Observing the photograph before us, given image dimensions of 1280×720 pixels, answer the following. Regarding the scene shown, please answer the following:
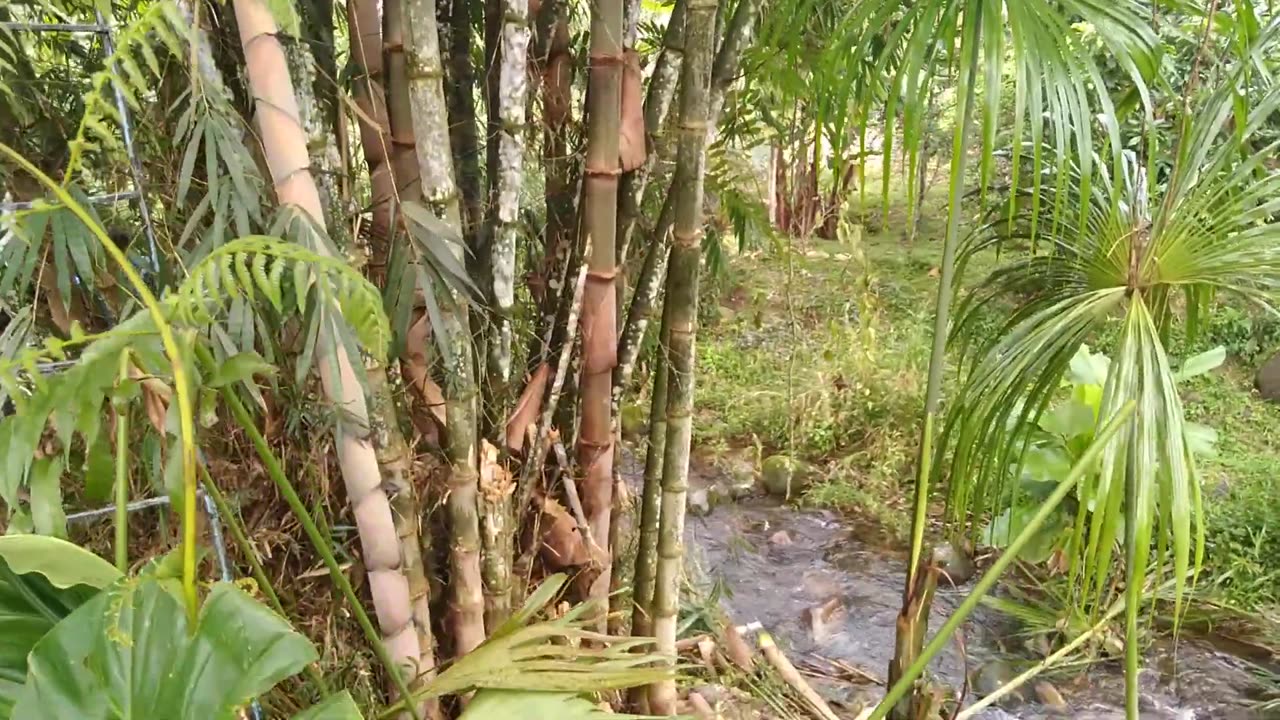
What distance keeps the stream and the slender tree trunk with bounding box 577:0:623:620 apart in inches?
30.5

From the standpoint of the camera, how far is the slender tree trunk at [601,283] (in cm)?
99

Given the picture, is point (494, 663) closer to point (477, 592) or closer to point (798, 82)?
point (477, 592)

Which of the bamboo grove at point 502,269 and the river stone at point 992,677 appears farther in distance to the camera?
the river stone at point 992,677

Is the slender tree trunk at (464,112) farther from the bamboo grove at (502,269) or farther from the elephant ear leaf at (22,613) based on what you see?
the elephant ear leaf at (22,613)

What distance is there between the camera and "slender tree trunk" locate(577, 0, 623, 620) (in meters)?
0.99

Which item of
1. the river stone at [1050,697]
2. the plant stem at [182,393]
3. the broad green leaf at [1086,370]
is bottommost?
the river stone at [1050,697]

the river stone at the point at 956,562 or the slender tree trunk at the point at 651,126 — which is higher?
the slender tree trunk at the point at 651,126

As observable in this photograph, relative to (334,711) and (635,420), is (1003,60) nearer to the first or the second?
(334,711)

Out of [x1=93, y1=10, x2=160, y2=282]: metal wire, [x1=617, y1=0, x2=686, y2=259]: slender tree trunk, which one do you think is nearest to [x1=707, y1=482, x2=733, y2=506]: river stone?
[x1=617, y1=0, x2=686, y2=259]: slender tree trunk

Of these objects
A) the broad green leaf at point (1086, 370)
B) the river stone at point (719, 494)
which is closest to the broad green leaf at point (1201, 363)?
the broad green leaf at point (1086, 370)

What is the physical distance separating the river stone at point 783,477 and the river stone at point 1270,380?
1.72 meters

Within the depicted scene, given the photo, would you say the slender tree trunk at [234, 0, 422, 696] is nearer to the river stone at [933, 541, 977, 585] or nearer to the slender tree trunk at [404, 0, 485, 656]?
the slender tree trunk at [404, 0, 485, 656]

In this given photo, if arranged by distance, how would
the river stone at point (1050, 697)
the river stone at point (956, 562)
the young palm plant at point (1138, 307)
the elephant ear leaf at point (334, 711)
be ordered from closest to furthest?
the elephant ear leaf at point (334, 711)
the young palm plant at point (1138, 307)
the river stone at point (1050, 697)
the river stone at point (956, 562)

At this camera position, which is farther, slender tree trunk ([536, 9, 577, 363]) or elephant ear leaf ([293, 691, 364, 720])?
slender tree trunk ([536, 9, 577, 363])
